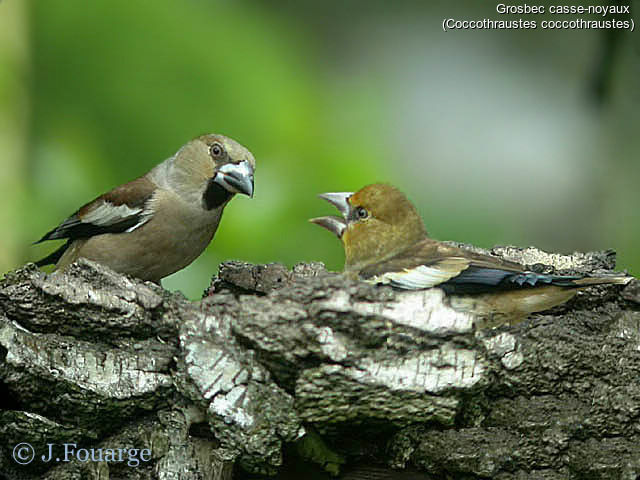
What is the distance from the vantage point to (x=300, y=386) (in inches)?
91.7

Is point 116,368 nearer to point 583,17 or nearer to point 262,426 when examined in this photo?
point 262,426

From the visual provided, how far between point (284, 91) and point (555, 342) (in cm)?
151

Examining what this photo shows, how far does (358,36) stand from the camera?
441cm

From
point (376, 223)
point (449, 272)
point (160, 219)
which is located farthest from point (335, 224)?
point (160, 219)

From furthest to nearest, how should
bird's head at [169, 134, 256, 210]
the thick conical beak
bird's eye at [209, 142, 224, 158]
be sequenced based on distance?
bird's eye at [209, 142, 224, 158] → bird's head at [169, 134, 256, 210] → the thick conical beak

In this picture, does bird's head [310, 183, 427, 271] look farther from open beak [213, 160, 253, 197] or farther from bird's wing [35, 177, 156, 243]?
bird's wing [35, 177, 156, 243]

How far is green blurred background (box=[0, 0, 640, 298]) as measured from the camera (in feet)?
11.0

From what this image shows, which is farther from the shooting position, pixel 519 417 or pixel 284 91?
pixel 284 91

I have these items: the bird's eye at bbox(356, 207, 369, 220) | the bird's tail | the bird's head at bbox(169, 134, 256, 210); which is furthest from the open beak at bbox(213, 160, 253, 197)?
the bird's tail

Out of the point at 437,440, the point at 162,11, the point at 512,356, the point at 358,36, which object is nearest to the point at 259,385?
the point at 437,440

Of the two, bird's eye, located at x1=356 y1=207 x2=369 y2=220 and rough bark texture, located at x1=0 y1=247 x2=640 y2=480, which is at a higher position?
bird's eye, located at x1=356 y1=207 x2=369 y2=220

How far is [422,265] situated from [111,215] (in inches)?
56.5

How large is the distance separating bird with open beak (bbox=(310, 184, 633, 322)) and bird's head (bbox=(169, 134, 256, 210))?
493 millimetres

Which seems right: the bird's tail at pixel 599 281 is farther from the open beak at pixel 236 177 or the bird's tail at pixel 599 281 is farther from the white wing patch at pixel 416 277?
the open beak at pixel 236 177
